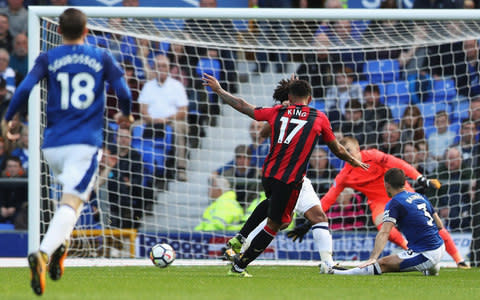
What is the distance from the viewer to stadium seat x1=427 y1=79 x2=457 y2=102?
12769 millimetres

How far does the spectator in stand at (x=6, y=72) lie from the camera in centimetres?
1298

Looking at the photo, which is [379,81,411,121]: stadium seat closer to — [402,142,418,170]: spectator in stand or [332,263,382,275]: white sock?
[402,142,418,170]: spectator in stand

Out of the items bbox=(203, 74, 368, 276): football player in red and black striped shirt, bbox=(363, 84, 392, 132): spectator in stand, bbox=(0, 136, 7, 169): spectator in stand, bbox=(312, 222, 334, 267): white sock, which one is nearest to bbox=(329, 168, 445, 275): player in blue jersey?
bbox=(312, 222, 334, 267): white sock

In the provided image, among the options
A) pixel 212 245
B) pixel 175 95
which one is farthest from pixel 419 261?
pixel 175 95

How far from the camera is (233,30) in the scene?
1196 centimetres

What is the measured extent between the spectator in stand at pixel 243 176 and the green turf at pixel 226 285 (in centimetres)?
265

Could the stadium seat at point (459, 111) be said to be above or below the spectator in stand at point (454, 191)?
above

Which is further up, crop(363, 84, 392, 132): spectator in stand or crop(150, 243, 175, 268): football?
crop(363, 84, 392, 132): spectator in stand

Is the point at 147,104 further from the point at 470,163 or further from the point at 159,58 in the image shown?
the point at 470,163

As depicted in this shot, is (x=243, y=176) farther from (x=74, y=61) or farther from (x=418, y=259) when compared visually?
(x=74, y=61)

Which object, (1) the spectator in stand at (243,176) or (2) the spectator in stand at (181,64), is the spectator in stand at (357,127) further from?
(2) the spectator in stand at (181,64)

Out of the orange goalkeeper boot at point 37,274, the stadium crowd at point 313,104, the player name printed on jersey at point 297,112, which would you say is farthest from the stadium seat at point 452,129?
the orange goalkeeper boot at point 37,274

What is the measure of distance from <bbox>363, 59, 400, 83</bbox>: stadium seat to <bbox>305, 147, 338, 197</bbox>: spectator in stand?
1.32 meters

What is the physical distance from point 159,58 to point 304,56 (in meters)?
2.03
